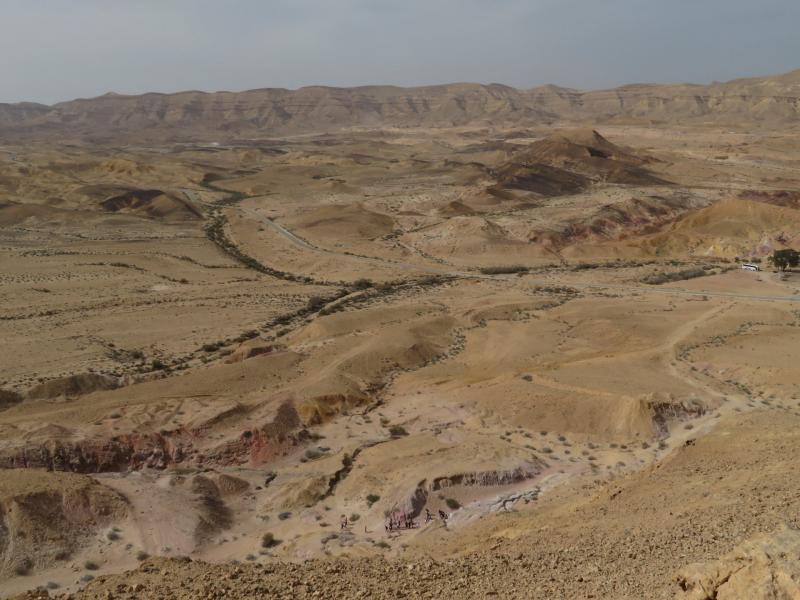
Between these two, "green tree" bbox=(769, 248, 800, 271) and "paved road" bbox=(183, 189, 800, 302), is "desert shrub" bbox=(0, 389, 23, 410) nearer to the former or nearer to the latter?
"paved road" bbox=(183, 189, 800, 302)

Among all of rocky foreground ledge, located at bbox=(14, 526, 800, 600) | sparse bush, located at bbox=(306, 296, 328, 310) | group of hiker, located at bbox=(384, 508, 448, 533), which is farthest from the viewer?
sparse bush, located at bbox=(306, 296, 328, 310)

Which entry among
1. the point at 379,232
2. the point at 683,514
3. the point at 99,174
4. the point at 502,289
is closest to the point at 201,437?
the point at 683,514

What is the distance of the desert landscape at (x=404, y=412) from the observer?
13031 millimetres

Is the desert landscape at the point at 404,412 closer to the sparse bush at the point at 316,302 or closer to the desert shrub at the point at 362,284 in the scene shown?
the desert shrub at the point at 362,284

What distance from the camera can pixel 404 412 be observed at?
1059 inches

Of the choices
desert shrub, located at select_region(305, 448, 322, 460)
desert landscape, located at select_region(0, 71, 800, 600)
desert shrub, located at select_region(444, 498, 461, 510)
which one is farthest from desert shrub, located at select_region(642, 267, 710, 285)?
desert shrub, located at select_region(444, 498, 461, 510)

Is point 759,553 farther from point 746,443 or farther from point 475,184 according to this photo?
point 475,184

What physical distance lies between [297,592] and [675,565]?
673 cm

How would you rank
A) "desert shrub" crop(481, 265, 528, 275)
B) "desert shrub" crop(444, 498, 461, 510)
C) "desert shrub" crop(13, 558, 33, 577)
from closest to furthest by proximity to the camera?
1. "desert shrub" crop(13, 558, 33, 577)
2. "desert shrub" crop(444, 498, 461, 510)
3. "desert shrub" crop(481, 265, 528, 275)

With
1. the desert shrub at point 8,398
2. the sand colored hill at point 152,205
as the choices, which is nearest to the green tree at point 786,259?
the desert shrub at point 8,398

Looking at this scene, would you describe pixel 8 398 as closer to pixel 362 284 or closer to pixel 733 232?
pixel 362 284

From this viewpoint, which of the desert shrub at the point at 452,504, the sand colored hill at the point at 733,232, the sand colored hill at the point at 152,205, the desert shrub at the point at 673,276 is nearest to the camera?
the desert shrub at the point at 452,504

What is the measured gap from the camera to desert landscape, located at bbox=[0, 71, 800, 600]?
13.0 metres

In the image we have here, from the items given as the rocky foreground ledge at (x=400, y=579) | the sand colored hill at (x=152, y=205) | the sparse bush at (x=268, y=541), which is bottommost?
the sparse bush at (x=268, y=541)
